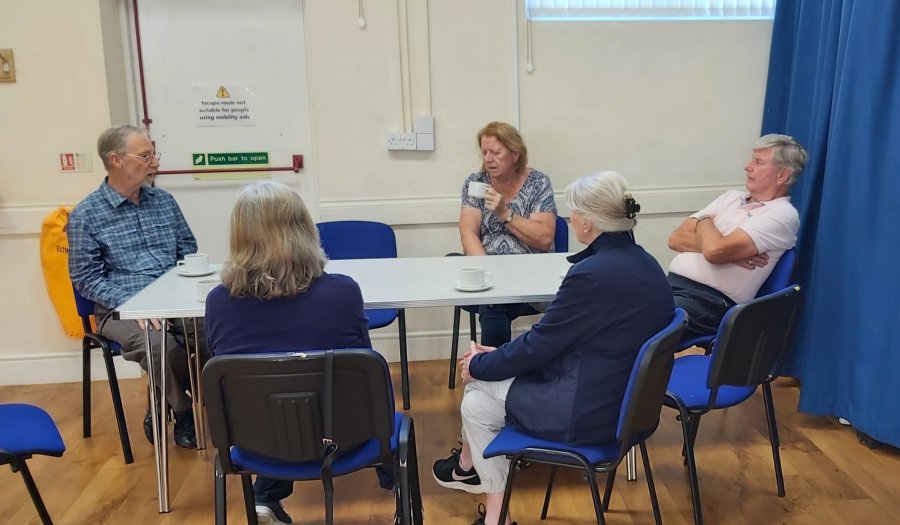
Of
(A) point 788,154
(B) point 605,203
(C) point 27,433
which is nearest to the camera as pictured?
(B) point 605,203

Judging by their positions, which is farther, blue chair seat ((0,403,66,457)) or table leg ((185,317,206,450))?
table leg ((185,317,206,450))

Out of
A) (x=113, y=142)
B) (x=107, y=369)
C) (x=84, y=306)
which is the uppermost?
(x=113, y=142)

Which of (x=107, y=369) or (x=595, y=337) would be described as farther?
(x=107, y=369)

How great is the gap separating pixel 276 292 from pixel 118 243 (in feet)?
4.61

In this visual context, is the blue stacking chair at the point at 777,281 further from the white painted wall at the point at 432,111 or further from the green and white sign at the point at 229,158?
the green and white sign at the point at 229,158

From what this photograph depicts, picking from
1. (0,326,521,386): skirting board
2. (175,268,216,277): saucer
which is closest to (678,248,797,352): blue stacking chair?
(175,268,216,277): saucer

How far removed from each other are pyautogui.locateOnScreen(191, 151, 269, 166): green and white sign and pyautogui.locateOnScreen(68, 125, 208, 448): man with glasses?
2.39 feet

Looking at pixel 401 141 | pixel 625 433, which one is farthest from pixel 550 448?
pixel 401 141

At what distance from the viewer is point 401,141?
346 centimetres

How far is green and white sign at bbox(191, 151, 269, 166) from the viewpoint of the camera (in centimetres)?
354

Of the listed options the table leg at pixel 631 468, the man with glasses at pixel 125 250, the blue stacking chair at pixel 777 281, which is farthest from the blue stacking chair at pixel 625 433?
the man with glasses at pixel 125 250

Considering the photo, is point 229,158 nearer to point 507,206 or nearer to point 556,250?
point 507,206

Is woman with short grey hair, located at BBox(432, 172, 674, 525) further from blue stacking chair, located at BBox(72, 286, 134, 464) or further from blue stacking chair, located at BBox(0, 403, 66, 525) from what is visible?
blue stacking chair, located at BBox(72, 286, 134, 464)

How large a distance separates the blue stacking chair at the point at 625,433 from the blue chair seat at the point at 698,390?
0.28 m
